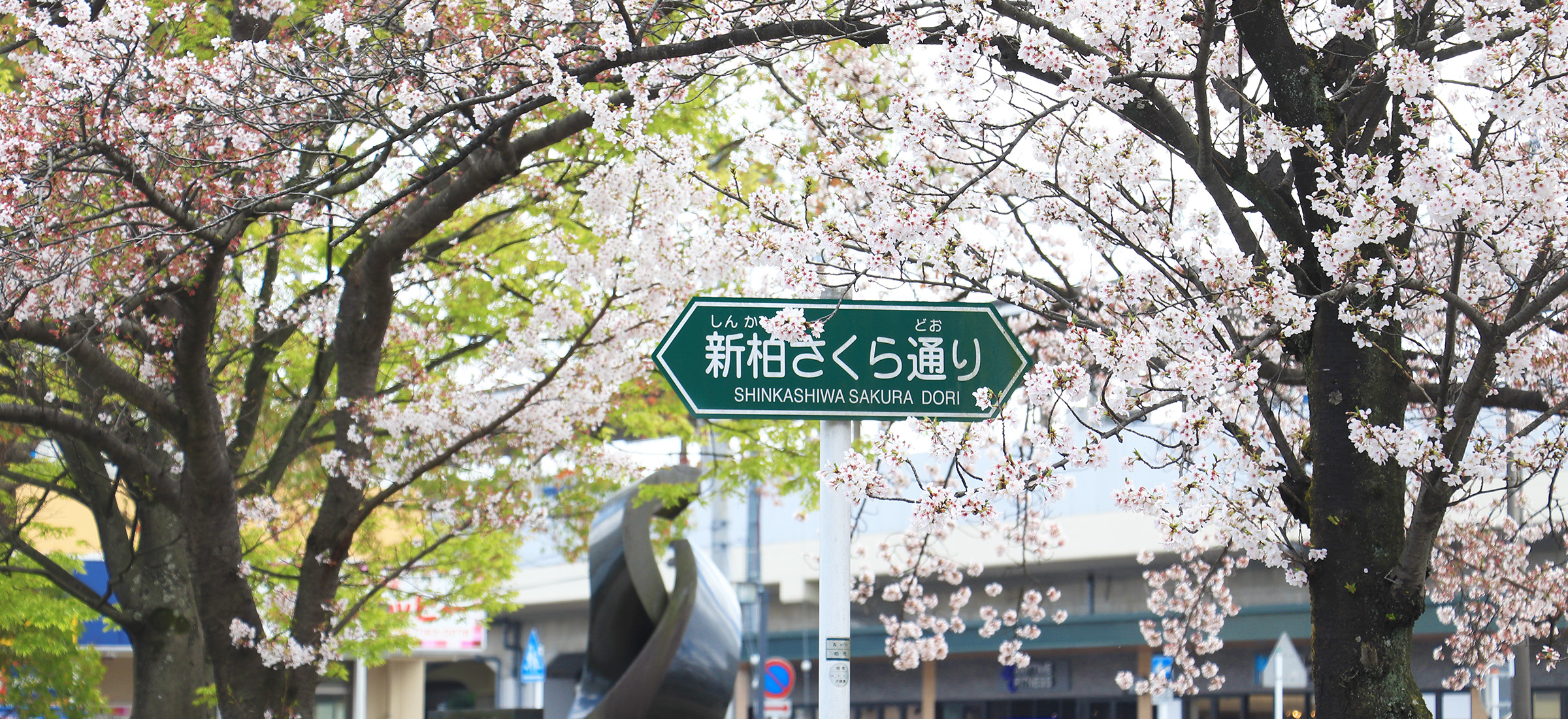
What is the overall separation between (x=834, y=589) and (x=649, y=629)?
8249mm

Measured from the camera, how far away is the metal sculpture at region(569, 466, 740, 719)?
448 inches

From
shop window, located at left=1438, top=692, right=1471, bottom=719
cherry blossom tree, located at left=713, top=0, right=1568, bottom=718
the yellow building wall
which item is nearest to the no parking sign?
the yellow building wall

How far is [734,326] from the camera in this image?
4211 millimetres

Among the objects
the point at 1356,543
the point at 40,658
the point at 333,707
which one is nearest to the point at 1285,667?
the point at 1356,543

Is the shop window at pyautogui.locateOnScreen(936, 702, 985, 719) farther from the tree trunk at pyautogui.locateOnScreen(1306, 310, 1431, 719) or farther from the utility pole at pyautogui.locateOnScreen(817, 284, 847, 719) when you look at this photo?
the utility pole at pyautogui.locateOnScreen(817, 284, 847, 719)

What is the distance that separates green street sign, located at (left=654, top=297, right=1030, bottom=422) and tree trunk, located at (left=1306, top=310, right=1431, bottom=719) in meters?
1.14

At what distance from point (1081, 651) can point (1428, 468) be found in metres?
21.0

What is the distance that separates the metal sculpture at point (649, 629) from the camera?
1138cm

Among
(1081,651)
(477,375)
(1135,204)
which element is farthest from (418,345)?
(1081,651)

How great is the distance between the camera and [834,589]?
397cm

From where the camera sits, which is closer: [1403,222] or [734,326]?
[1403,222]

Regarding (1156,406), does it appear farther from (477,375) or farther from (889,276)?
(477,375)

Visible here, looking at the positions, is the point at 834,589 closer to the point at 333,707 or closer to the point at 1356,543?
the point at 1356,543

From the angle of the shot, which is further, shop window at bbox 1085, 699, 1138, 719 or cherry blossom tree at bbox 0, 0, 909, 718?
shop window at bbox 1085, 699, 1138, 719
